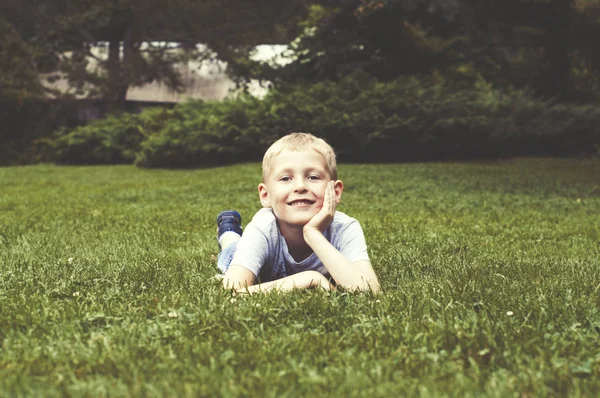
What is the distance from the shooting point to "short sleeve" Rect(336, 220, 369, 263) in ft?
11.9

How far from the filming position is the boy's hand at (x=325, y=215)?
3488mm

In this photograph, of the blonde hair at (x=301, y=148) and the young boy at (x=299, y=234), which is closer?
the young boy at (x=299, y=234)

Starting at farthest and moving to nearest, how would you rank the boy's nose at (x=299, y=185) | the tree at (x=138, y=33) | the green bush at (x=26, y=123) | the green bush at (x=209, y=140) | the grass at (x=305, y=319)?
the tree at (x=138, y=33) < the green bush at (x=26, y=123) < the green bush at (x=209, y=140) < the boy's nose at (x=299, y=185) < the grass at (x=305, y=319)

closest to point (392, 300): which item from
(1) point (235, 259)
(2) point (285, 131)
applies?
(1) point (235, 259)

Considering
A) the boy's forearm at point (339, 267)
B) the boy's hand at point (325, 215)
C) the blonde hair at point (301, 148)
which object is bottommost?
the boy's forearm at point (339, 267)

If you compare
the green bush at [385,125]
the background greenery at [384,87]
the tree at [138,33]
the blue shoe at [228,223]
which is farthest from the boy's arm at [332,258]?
the tree at [138,33]

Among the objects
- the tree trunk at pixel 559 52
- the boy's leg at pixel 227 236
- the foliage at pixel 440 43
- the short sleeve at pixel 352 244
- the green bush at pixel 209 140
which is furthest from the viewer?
the tree trunk at pixel 559 52

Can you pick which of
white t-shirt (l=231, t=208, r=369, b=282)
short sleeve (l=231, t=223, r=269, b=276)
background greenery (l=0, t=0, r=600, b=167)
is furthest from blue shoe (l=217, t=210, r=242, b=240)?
background greenery (l=0, t=0, r=600, b=167)

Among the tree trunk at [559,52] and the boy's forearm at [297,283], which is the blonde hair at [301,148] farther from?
the tree trunk at [559,52]

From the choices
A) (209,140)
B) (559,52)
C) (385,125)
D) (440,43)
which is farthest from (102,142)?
(559,52)

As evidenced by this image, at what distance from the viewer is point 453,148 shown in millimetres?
15273

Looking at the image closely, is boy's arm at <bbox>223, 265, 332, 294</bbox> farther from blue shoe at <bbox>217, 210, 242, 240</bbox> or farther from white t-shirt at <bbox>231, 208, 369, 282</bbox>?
blue shoe at <bbox>217, 210, 242, 240</bbox>

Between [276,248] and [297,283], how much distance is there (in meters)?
0.33

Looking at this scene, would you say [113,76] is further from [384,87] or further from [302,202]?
[302,202]
